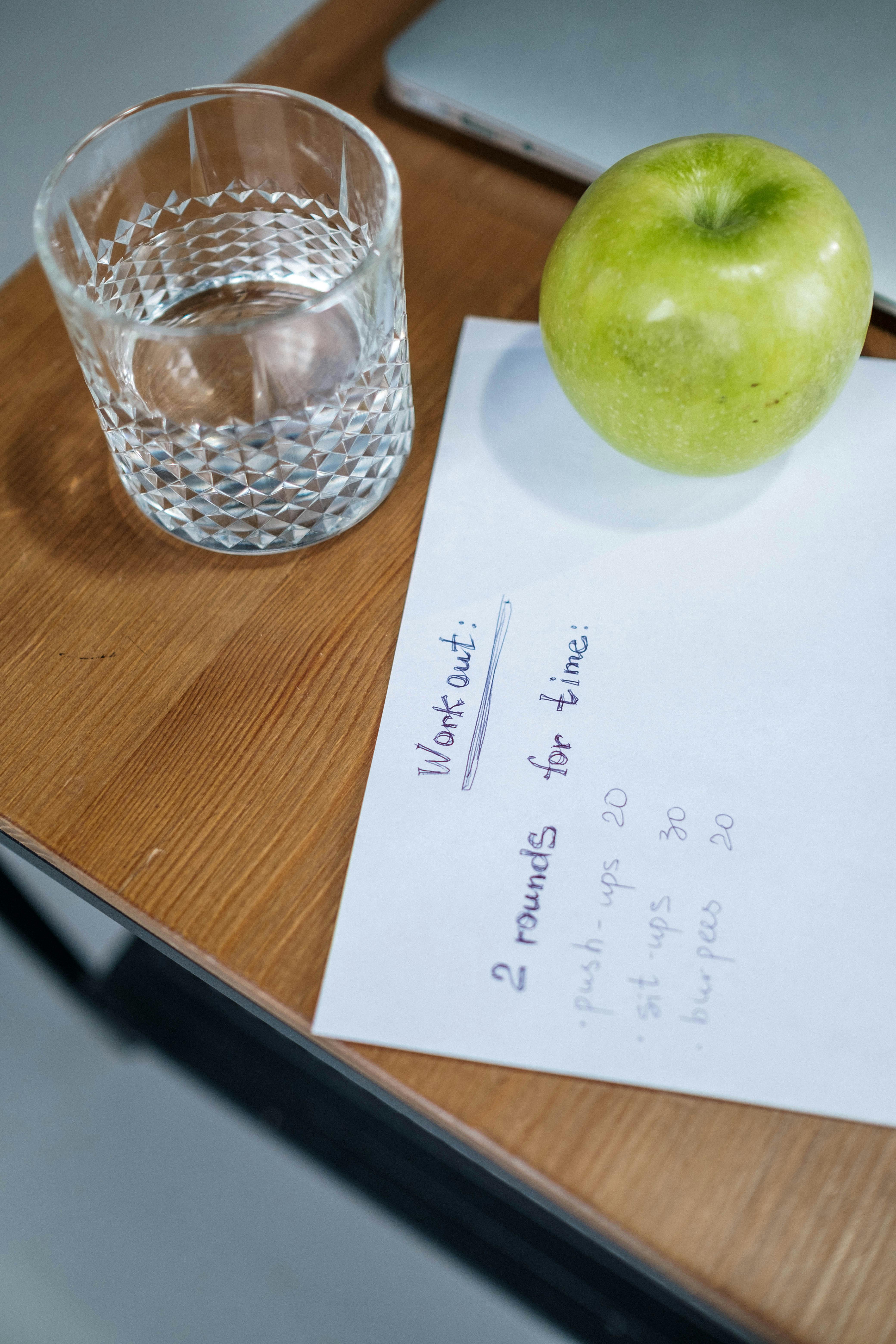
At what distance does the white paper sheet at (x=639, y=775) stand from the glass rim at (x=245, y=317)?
4.3 inches

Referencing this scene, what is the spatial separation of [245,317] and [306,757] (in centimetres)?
20

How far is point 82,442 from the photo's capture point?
18.3 inches

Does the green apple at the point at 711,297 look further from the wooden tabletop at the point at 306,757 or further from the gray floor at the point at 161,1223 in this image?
the gray floor at the point at 161,1223

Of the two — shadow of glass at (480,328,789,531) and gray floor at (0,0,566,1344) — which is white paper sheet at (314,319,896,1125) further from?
gray floor at (0,0,566,1344)

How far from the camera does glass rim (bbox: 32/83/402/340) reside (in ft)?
1.07

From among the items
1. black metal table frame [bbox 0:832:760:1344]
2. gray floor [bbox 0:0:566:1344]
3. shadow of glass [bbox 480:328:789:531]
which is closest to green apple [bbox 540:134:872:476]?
shadow of glass [bbox 480:328:789:531]

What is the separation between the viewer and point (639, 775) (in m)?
0.37

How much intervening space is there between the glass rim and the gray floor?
47cm

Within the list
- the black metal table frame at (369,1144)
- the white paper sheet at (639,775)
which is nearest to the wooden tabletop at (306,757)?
the white paper sheet at (639,775)

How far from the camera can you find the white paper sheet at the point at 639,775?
1.06ft

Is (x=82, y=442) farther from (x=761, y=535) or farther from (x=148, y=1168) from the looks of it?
(x=148, y=1168)

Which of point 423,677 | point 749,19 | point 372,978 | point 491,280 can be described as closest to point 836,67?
point 749,19

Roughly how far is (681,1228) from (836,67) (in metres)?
0.50

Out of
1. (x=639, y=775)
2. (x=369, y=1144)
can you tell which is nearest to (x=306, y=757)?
(x=639, y=775)
